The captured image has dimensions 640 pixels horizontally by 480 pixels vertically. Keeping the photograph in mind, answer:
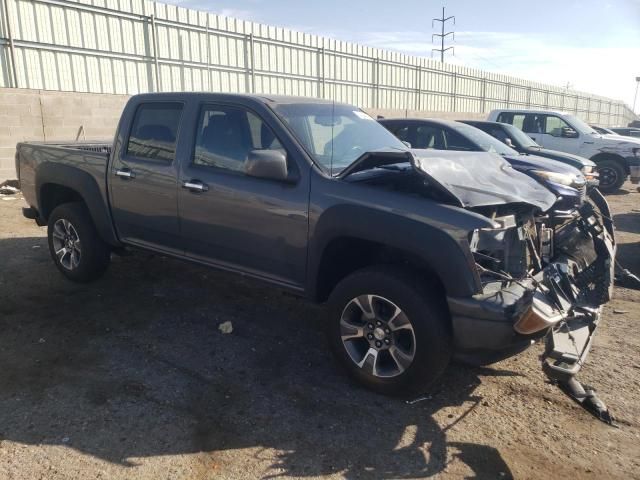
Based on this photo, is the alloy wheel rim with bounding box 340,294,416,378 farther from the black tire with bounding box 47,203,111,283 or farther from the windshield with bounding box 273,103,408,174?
the black tire with bounding box 47,203,111,283

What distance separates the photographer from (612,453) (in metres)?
2.83

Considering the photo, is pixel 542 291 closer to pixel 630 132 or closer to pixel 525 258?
pixel 525 258

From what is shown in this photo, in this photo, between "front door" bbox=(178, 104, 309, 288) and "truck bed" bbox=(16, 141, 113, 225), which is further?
"truck bed" bbox=(16, 141, 113, 225)

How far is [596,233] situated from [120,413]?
11.4 ft

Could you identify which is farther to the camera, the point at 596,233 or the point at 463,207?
the point at 596,233

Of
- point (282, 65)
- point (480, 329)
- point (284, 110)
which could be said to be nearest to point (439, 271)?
point (480, 329)

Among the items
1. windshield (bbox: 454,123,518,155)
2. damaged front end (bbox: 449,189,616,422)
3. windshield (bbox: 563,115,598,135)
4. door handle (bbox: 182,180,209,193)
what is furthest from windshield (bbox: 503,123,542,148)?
door handle (bbox: 182,180,209,193)

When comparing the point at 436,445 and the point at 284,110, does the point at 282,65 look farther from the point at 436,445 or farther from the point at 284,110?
the point at 436,445

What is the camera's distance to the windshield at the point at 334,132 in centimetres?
379

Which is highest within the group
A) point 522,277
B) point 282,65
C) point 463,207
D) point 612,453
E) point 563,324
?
point 282,65

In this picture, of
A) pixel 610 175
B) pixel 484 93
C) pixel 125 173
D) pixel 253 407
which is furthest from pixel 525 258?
pixel 484 93

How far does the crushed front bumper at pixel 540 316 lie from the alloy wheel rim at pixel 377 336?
1.07 feet

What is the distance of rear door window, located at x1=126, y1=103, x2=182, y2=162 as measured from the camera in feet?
14.4

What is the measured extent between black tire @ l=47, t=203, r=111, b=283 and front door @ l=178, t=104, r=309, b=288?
53.9 inches
